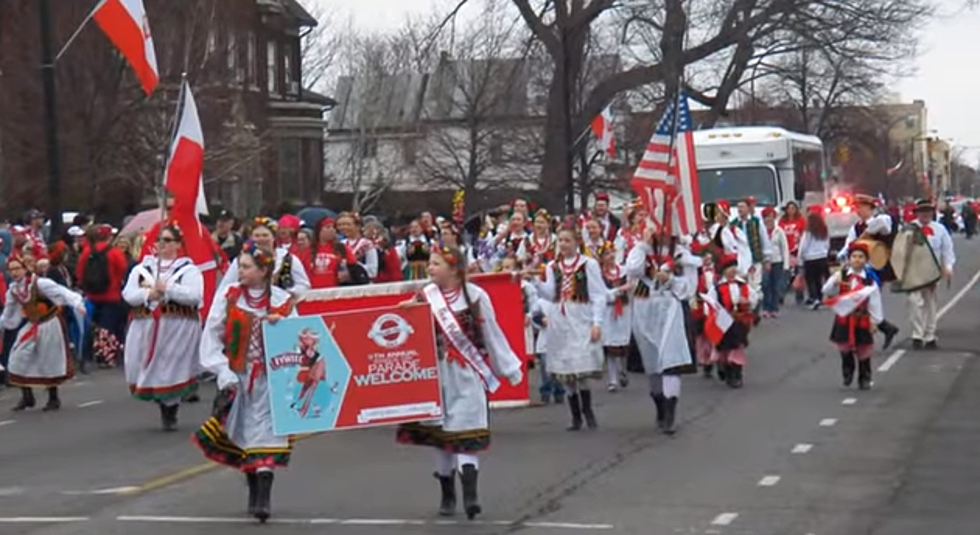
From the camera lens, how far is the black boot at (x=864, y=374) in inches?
687

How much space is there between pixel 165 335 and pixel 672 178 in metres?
4.46

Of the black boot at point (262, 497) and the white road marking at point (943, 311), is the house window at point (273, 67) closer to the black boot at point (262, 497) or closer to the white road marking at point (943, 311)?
the white road marking at point (943, 311)

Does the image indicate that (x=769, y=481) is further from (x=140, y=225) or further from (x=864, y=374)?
(x=140, y=225)

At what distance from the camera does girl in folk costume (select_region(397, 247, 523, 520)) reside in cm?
1078

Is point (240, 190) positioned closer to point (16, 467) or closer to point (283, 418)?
point (16, 467)

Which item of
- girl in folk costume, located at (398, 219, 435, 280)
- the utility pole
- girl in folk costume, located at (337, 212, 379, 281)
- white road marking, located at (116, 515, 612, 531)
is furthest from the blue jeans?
white road marking, located at (116, 515, 612, 531)

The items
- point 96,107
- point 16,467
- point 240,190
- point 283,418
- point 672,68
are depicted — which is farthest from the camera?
point 240,190

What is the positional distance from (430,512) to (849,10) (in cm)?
3385

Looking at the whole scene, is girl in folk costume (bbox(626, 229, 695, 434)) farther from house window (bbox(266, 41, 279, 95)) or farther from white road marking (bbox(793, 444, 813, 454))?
house window (bbox(266, 41, 279, 95))

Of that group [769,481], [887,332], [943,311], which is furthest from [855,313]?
[943,311]

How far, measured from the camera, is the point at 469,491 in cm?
1066

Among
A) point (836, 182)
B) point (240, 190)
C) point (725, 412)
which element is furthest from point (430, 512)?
point (836, 182)

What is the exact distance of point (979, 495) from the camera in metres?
11.3

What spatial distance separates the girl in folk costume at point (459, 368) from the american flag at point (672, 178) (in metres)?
4.48
